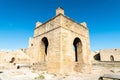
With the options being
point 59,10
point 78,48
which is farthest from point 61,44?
point 78,48

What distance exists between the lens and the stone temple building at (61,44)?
33.8 feet

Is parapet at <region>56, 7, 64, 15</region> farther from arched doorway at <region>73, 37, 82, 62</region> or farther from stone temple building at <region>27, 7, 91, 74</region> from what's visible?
arched doorway at <region>73, 37, 82, 62</region>

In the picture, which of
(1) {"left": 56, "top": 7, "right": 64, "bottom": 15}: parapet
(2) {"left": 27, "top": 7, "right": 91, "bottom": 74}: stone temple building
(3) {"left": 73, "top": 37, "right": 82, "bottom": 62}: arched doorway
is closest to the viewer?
(2) {"left": 27, "top": 7, "right": 91, "bottom": 74}: stone temple building

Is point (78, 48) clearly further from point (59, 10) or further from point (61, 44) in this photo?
point (59, 10)

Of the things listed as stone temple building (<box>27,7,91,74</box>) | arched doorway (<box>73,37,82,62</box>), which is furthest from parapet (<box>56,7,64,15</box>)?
arched doorway (<box>73,37,82,62</box>)

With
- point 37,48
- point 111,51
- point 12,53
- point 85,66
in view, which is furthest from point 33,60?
point 111,51

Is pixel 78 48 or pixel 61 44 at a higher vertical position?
pixel 61 44

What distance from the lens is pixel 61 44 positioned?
10.3 m

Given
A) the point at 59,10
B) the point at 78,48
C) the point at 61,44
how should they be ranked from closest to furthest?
1. the point at 61,44
2. the point at 59,10
3. the point at 78,48

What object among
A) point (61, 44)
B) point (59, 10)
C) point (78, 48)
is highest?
point (59, 10)

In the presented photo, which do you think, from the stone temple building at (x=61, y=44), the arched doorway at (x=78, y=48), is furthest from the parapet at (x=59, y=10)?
the arched doorway at (x=78, y=48)

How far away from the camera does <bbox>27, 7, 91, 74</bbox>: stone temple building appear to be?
1029cm

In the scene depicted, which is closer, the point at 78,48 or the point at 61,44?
the point at 61,44

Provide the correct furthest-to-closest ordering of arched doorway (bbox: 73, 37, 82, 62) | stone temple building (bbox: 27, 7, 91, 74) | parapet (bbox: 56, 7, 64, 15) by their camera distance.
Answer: arched doorway (bbox: 73, 37, 82, 62) < parapet (bbox: 56, 7, 64, 15) < stone temple building (bbox: 27, 7, 91, 74)
